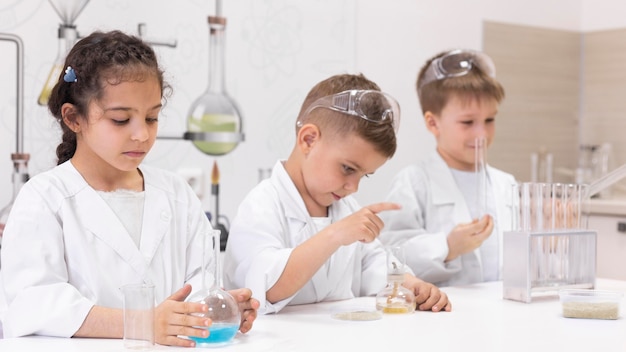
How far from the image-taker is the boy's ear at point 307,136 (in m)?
1.91

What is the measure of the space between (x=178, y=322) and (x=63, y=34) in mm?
1408

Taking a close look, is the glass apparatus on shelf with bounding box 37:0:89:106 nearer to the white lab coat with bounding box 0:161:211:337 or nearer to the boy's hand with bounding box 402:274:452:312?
the white lab coat with bounding box 0:161:211:337

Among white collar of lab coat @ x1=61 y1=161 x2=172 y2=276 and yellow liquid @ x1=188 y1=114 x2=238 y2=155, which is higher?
yellow liquid @ x1=188 y1=114 x2=238 y2=155

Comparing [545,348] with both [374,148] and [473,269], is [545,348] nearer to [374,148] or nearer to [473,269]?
[374,148]

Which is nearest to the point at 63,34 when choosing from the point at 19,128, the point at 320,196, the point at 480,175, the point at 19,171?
the point at 19,128

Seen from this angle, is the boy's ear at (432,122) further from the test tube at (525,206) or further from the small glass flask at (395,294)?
the small glass flask at (395,294)

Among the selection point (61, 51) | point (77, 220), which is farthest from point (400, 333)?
point (61, 51)

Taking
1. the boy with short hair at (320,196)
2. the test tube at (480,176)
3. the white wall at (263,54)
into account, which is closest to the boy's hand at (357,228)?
the boy with short hair at (320,196)

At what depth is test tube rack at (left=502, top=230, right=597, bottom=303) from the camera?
1.84 meters

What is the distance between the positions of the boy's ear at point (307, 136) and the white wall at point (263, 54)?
57cm

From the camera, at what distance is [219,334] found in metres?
1.37

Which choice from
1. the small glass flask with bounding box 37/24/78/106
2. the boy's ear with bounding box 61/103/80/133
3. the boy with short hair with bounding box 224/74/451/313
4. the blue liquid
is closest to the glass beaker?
the small glass flask with bounding box 37/24/78/106

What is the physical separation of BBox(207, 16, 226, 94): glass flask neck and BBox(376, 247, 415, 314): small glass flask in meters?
1.28

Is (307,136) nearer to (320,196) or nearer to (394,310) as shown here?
(320,196)
